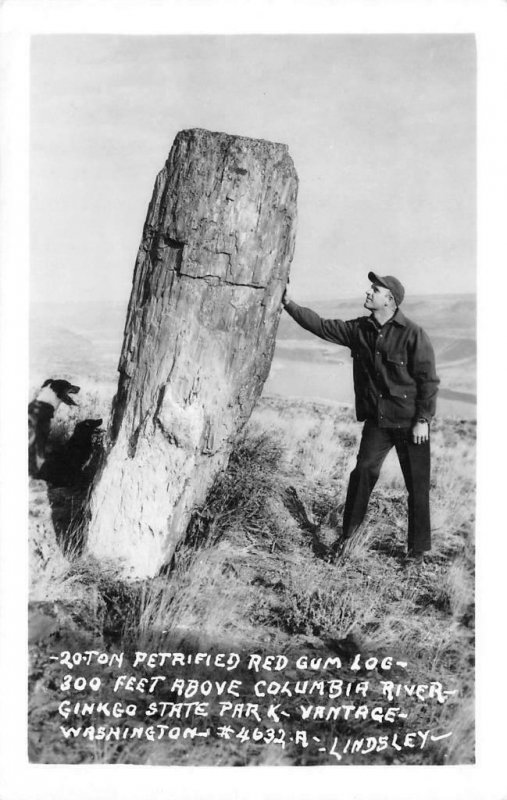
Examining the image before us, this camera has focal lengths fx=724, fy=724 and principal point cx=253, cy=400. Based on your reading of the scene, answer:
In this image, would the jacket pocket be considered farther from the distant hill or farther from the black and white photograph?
the distant hill

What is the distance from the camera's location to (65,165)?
452 cm

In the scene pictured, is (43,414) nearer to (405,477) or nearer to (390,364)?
(390,364)

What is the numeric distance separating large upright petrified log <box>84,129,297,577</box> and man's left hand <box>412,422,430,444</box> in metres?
0.97

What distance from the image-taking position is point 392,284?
440 centimetres

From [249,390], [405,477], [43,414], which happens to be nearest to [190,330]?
[249,390]

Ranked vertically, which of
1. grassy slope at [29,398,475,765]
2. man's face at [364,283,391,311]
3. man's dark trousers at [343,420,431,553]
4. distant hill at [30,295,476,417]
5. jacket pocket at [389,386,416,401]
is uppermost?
man's face at [364,283,391,311]

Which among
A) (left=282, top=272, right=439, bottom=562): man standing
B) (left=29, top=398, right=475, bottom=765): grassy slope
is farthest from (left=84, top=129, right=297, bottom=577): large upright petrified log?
(left=282, top=272, right=439, bottom=562): man standing

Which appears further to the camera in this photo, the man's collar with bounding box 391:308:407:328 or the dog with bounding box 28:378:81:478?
the dog with bounding box 28:378:81:478

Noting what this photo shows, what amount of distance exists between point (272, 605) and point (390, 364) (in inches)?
63.0

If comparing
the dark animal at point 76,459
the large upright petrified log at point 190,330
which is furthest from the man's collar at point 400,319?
the dark animal at point 76,459

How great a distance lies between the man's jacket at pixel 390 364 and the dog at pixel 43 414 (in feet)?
5.57

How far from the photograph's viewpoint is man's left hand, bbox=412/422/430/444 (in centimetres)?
435
